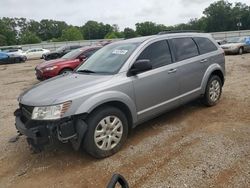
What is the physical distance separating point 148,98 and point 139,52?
789 millimetres

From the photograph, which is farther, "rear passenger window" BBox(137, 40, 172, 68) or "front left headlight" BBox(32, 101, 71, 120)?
"rear passenger window" BBox(137, 40, 172, 68)

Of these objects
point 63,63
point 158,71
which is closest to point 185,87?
point 158,71

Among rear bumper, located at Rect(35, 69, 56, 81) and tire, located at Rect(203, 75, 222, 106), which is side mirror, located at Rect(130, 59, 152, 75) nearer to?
tire, located at Rect(203, 75, 222, 106)

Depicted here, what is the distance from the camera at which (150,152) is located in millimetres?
4348

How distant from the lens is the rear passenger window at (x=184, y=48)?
18.0ft

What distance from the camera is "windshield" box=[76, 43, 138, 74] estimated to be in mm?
4773

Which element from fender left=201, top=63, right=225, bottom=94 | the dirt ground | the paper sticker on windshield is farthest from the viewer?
fender left=201, top=63, right=225, bottom=94

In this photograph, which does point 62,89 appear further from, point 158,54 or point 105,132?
point 158,54

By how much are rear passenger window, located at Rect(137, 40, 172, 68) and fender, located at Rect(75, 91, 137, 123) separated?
2.68 feet

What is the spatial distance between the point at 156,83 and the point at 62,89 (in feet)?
5.29

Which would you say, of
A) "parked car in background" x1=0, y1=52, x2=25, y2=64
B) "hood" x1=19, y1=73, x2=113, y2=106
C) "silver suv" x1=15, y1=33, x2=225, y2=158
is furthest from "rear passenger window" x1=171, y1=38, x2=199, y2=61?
"parked car in background" x1=0, y1=52, x2=25, y2=64

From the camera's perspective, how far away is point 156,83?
16.1ft

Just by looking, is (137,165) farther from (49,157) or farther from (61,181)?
(49,157)

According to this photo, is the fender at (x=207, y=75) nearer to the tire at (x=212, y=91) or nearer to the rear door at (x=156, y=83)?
the tire at (x=212, y=91)
